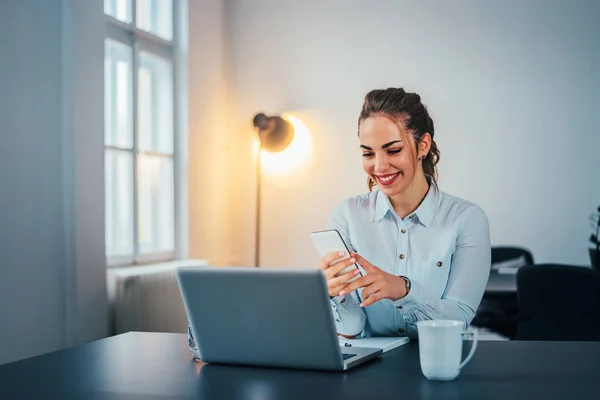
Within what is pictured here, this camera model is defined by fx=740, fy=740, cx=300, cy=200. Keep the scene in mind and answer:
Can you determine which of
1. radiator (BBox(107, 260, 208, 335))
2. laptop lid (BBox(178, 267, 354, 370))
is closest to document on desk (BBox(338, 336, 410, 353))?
laptop lid (BBox(178, 267, 354, 370))

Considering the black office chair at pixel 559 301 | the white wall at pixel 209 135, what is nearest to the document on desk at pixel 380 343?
the black office chair at pixel 559 301

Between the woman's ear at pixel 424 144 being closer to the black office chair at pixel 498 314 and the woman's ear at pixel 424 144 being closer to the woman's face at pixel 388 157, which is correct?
the woman's face at pixel 388 157

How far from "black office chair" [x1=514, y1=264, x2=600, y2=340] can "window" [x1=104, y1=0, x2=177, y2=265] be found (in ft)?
7.23

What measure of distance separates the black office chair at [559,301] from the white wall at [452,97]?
1521mm

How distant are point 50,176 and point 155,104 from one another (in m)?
1.22

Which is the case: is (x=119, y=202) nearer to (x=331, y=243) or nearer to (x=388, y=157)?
(x=388, y=157)

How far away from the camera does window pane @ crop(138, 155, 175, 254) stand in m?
4.45

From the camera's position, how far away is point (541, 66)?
4656 millimetres

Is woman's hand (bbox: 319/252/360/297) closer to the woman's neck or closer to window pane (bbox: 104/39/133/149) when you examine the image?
the woman's neck

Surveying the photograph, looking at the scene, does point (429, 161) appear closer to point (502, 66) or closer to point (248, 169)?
point (502, 66)

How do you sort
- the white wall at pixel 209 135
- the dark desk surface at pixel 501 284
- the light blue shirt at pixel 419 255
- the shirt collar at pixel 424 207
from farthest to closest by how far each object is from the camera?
the white wall at pixel 209 135, the dark desk surface at pixel 501 284, the shirt collar at pixel 424 207, the light blue shirt at pixel 419 255

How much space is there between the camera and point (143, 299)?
399 centimetres

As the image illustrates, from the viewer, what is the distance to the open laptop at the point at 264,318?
148 centimetres

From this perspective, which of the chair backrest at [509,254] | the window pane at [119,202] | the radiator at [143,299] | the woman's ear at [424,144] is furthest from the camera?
the chair backrest at [509,254]
